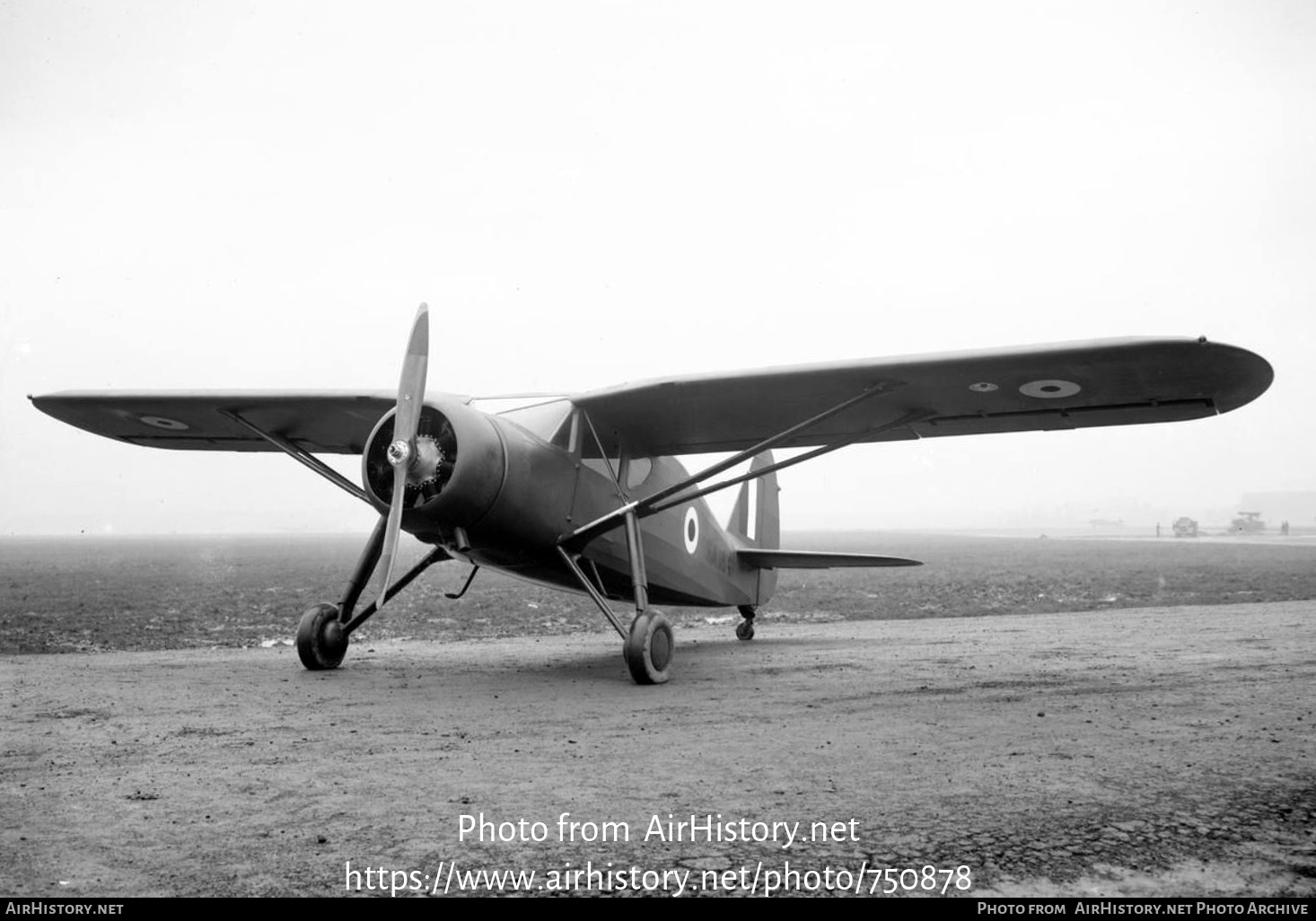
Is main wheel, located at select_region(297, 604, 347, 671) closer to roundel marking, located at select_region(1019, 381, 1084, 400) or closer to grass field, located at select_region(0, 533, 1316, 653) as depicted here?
grass field, located at select_region(0, 533, 1316, 653)

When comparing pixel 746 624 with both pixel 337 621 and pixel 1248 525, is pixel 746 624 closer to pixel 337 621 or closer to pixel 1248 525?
pixel 337 621

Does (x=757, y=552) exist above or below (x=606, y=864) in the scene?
above

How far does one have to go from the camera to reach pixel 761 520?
16.5 m

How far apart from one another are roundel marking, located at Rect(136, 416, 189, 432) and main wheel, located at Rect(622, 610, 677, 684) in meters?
6.86

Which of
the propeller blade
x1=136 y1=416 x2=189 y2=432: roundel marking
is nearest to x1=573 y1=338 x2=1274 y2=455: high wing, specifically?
the propeller blade

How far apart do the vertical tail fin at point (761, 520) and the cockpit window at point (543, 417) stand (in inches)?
230

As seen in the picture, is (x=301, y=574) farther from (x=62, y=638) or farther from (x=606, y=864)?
(x=606, y=864)

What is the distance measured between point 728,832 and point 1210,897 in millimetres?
1801

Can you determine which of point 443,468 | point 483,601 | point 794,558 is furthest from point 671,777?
point 483,601

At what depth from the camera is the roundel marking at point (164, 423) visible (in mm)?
12156

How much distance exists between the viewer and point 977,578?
34.5 metres

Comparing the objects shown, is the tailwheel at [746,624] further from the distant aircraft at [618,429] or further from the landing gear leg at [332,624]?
the landing gear leg at [332,624]

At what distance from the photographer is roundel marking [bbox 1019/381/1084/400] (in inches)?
363

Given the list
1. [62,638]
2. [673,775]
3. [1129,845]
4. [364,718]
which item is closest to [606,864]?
[673,775]
